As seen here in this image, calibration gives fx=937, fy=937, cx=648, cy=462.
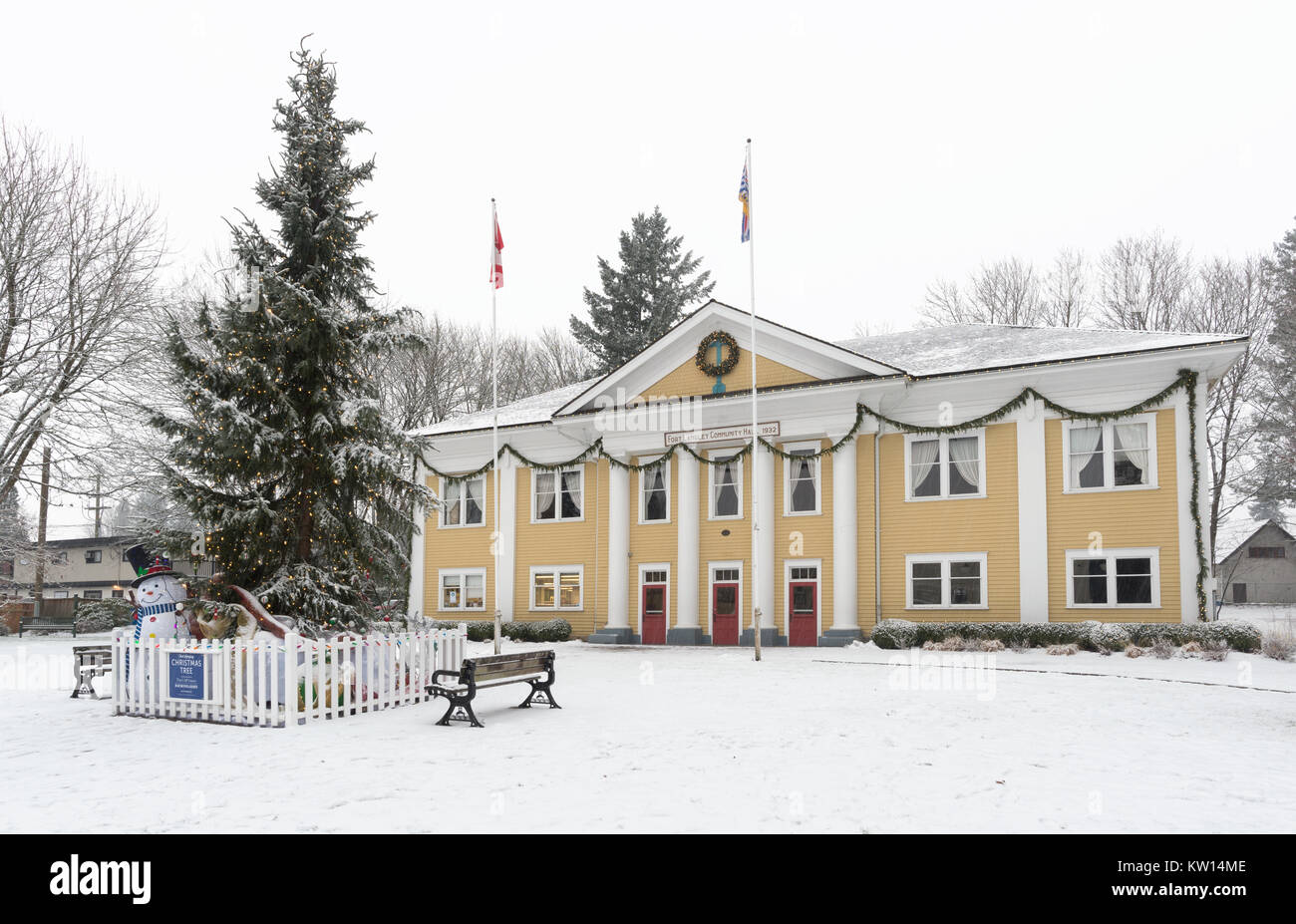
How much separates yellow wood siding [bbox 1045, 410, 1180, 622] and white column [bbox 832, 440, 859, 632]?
4940 mm

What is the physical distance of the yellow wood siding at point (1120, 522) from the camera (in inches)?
903

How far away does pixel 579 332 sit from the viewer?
53.0 m

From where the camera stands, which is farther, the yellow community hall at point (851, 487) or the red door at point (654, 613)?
the red door at point (654, 613)

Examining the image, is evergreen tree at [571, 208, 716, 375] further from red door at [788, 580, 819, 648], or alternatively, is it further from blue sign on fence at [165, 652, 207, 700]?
blue sign on fence at [165, 652, 207, 700]

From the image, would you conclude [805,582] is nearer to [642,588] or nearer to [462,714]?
[642,588]

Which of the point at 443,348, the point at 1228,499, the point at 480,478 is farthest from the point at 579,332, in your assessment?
the point at 1228,499

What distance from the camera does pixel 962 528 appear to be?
25.2m

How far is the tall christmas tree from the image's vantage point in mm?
14477

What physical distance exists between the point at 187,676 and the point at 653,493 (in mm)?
18135

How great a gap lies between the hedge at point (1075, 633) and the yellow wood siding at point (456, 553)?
13924mm

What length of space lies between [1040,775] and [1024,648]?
15211 millimetres

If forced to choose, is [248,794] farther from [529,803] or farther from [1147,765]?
[1147,765]

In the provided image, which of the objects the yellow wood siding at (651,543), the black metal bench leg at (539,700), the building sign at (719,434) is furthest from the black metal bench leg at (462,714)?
the yellow wood siding at (651,543)

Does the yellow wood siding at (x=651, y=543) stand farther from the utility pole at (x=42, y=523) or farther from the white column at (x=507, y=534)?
the utility pole at (x=42, y=523)
